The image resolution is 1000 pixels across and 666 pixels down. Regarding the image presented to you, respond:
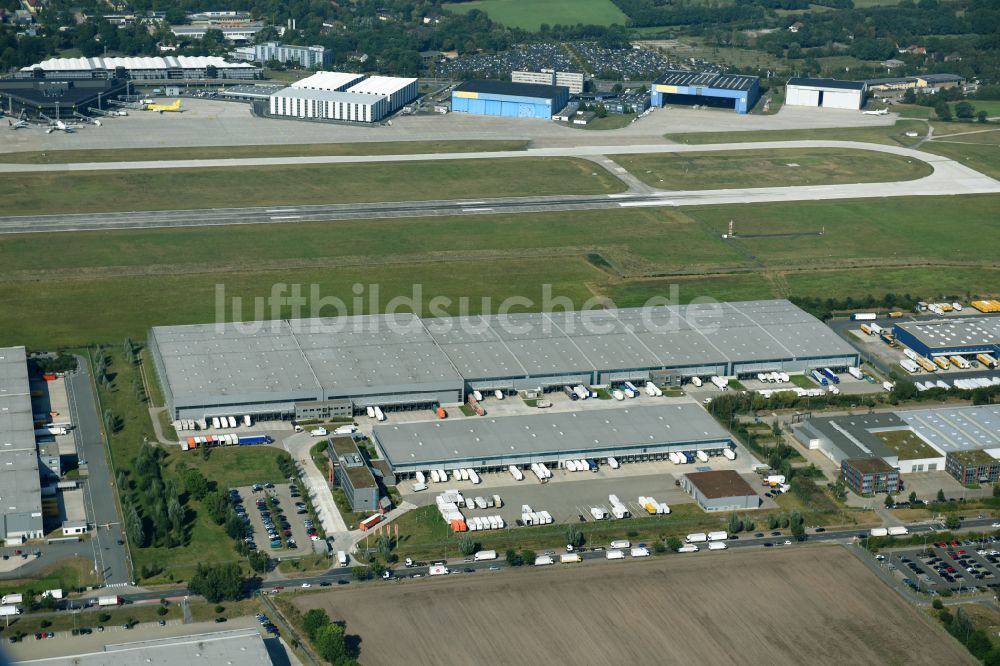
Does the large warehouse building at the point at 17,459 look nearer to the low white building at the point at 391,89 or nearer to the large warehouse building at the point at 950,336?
the large warehouse building at the point at 950,336

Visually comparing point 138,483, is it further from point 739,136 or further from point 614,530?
point 739,136

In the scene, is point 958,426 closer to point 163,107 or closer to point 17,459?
point 17,459

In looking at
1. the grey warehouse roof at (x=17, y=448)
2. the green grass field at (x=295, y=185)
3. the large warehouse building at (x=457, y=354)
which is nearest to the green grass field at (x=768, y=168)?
the green grass field at (x=295, y=185)

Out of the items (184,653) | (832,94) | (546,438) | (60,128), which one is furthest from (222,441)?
(832,94)

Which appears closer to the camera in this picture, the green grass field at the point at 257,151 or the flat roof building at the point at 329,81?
the green grass field at the point at 257,151

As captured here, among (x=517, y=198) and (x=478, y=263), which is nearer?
(x=478, y=263)
